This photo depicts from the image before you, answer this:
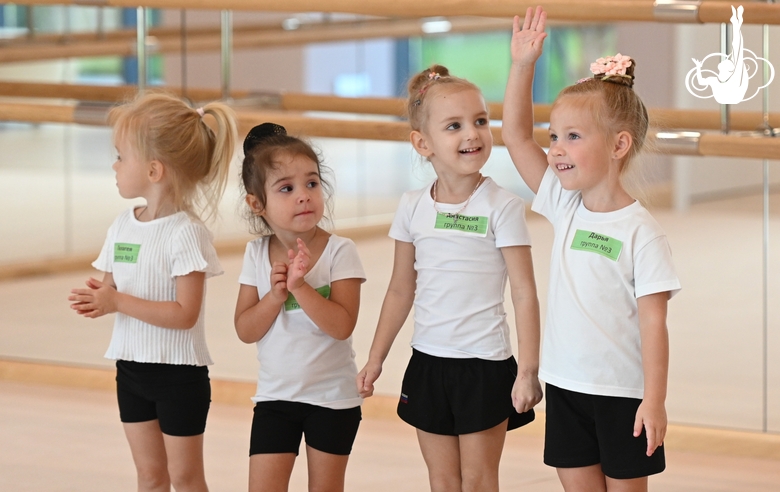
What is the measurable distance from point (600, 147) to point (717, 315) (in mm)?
2200

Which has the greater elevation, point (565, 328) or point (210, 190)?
point (210, 190)

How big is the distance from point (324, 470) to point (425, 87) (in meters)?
0.75

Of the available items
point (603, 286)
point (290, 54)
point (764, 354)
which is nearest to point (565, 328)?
point (603, 286)

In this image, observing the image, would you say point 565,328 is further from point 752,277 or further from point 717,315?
point 717,315

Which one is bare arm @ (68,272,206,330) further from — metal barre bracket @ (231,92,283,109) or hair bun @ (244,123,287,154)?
metal barre bracket @ (231,92,283,109)

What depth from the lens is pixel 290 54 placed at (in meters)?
7.39

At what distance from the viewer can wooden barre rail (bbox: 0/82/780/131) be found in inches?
126

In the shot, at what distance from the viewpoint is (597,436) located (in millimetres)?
2014

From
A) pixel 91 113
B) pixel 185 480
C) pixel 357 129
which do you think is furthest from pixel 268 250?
pixel 91 113

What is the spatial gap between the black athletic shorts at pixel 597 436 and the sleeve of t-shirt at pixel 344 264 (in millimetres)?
429

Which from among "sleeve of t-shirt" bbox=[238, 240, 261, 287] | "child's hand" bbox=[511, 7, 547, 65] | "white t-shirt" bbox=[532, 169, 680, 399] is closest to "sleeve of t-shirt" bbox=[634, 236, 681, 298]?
"white t-shirt" bbox=[532, 169, 680, 399]

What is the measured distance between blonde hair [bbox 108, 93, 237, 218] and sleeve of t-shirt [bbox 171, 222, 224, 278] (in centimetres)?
6

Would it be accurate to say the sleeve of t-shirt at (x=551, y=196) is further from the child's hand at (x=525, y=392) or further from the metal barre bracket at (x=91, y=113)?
the metal barre bracket at (x=91, y=113)

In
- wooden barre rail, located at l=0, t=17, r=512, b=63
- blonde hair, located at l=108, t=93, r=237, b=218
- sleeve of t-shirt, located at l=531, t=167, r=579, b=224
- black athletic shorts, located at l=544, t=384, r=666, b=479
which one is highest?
wooden barre rail, located at l=0, t=17, r=512, b=63
